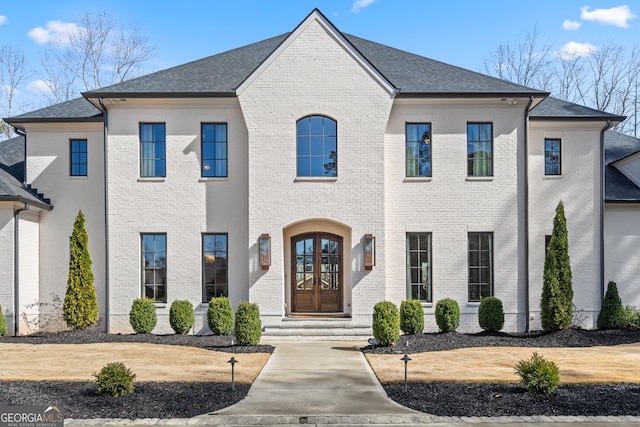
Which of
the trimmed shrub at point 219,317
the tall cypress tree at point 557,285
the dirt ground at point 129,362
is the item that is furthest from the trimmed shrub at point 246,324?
the tall cypress tree at point 557,285

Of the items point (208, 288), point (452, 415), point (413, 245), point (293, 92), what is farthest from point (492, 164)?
point (452, 415)

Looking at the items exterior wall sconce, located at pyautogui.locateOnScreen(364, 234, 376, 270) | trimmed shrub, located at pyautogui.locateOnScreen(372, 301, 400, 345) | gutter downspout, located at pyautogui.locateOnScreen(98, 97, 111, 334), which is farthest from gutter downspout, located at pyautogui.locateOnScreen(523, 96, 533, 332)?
gutter downspout, located at pyautogui.locateOnScreen(98, 97, 111, 334)

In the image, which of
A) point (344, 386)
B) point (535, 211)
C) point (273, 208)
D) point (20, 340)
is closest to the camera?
point (344, 386)

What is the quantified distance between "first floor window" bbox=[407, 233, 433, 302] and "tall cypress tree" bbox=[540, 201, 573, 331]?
323 centimetres

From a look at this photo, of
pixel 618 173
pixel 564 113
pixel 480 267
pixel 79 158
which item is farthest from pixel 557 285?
pixel 79 158

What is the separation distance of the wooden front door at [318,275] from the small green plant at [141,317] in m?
4.19

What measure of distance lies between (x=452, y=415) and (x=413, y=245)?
9216 millimetres

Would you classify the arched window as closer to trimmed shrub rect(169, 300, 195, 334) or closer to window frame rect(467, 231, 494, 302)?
window frame rect(467, 231, 494, 302)

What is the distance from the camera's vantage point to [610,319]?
15.8 meters

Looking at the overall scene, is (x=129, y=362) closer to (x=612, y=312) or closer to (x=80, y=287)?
(x=80, y=287)

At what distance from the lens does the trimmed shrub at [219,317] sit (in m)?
14.7

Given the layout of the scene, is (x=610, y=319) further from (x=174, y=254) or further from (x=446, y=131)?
(x=174, y=254)

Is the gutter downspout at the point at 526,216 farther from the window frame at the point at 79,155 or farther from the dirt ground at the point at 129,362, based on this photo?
the window frame at the point at 79,155

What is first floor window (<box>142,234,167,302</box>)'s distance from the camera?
1623cm
